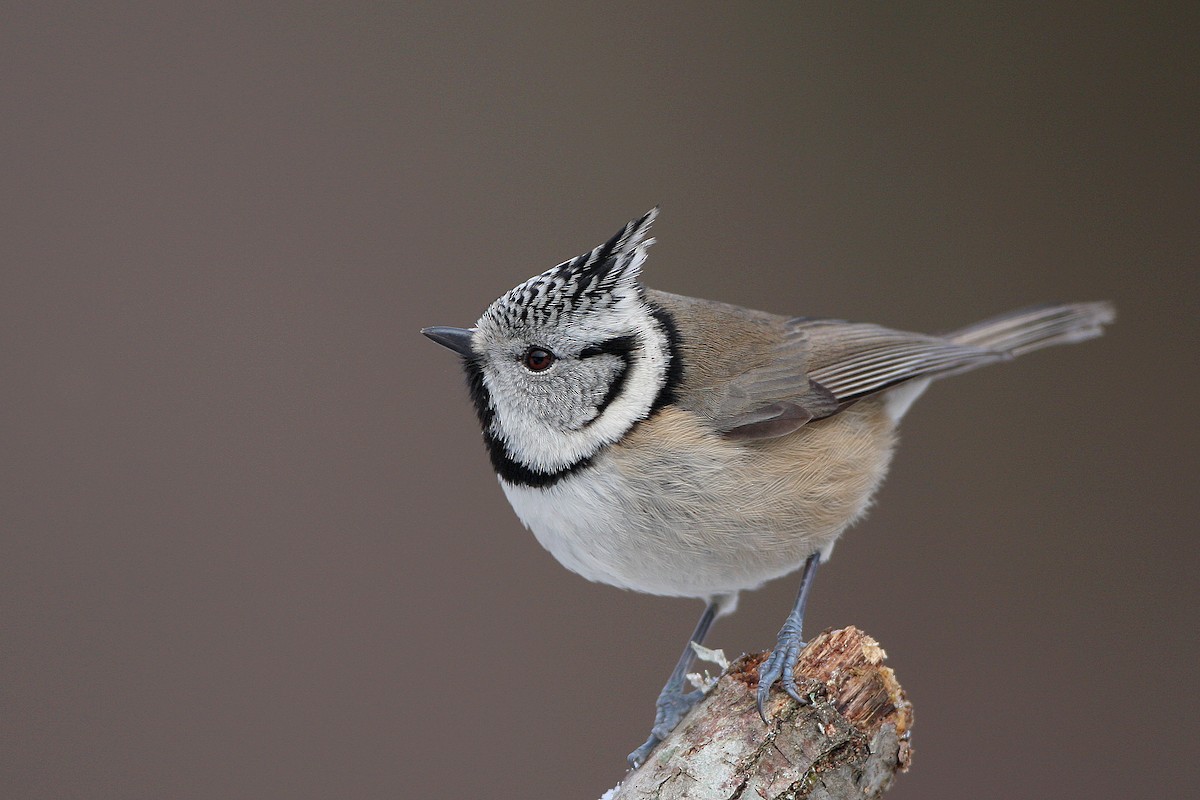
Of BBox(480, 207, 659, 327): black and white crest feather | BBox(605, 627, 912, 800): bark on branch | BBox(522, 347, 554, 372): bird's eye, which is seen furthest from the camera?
BBox(522, 347, 554, 372): bird's eye

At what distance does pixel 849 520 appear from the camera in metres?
2.60

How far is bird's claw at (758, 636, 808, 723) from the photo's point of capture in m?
1.92

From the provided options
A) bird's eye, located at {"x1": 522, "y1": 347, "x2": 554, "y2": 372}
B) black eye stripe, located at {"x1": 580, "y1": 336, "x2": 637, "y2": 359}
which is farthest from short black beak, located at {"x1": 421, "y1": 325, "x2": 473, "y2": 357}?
black eye stripe, located at {"x1": 580, "y1": 336, "x2": 637, "y2": 359}

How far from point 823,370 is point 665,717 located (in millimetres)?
984

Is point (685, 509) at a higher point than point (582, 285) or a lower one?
lower

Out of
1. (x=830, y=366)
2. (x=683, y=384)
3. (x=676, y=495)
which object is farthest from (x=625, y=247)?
(x=830, y=366)

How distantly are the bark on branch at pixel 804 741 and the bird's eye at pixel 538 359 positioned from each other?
81cm

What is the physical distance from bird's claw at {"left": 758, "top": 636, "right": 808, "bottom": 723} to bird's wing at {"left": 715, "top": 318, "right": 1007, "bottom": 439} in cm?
54

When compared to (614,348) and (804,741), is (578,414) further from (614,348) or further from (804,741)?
(804,741)

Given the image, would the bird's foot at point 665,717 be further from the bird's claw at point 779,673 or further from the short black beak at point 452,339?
the short black beak at point 452,339

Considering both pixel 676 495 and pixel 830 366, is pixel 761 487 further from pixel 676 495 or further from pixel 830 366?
pixel 830 366

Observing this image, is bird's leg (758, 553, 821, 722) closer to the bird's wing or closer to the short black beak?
the bird's wing

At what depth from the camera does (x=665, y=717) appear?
96.3 inches

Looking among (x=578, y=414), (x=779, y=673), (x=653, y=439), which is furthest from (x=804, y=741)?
(x=578, y=414)
